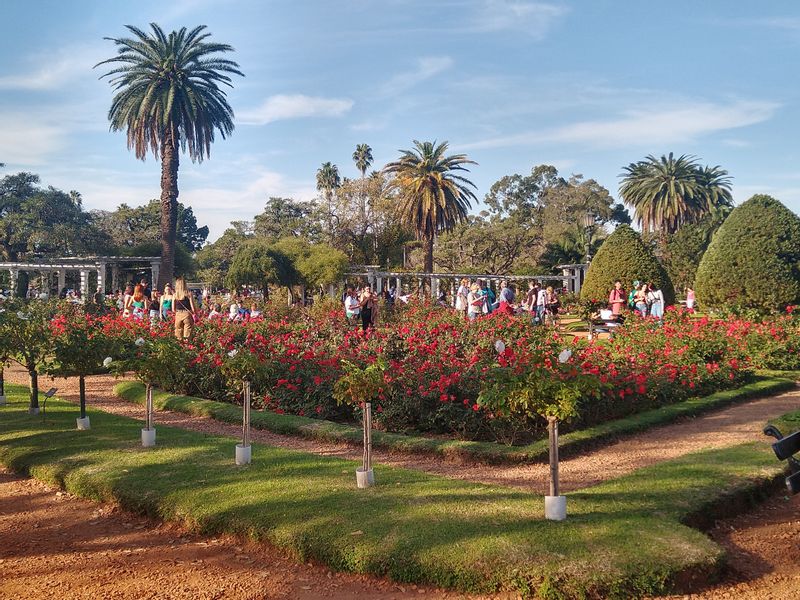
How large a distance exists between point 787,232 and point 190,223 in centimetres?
7749

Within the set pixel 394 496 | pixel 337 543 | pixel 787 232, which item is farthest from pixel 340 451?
pixel 787 232

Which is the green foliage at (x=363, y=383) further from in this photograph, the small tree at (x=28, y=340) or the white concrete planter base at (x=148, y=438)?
the small tree at (x=28, y=340)

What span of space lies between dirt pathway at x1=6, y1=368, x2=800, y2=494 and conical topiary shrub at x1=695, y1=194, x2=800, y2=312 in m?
4.74

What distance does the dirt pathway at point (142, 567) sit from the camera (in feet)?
13.2

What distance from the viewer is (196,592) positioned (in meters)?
4.01

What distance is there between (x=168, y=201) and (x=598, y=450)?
89.2ft

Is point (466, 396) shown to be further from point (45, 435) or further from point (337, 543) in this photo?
point (45, 435)

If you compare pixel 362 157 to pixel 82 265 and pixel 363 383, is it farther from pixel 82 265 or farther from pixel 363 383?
pixel 363 383

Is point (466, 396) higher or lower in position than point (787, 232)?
lower

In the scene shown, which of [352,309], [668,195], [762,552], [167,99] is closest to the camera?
[762,552]

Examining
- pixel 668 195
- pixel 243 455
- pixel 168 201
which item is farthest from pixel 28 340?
pixel 668 195

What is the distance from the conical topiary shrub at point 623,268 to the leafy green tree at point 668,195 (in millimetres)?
31887

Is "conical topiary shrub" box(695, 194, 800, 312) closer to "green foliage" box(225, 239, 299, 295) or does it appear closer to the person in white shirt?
the person in white shirt

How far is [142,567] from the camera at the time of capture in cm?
441
